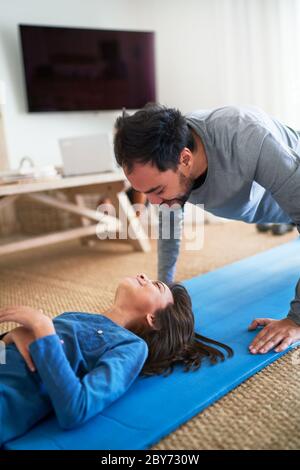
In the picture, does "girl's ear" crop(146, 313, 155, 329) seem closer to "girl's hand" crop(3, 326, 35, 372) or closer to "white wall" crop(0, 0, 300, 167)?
"girl's hand" crop(3, 326, 35, 372)

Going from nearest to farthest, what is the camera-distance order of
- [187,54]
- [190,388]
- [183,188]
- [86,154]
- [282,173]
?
1. [190,388]
2. [282,173]
3. [183,188]
4. [86,154]
5. [187,54]

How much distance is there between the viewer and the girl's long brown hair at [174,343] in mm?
1104

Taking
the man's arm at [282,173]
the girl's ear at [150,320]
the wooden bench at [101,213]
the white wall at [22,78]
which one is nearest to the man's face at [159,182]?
the man's arm at [282,173]

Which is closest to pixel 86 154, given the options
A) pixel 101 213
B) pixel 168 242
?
pixel 101 213

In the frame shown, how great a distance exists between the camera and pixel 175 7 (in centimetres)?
347

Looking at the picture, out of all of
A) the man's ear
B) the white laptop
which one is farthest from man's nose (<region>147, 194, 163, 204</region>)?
the white laptop

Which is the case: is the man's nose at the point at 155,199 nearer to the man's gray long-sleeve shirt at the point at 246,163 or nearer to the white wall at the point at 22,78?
the man's gray long-sleeve shirt at the point at 246,163

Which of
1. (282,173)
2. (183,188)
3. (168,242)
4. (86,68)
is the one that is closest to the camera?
(282,173)

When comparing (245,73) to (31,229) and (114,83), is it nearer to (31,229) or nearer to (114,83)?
(114,83)

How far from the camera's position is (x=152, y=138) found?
1.09 meters

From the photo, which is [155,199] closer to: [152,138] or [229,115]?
[152,138]

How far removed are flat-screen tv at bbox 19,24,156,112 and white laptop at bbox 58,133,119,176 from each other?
1.03 m

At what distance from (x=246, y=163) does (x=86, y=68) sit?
2.51 meters
